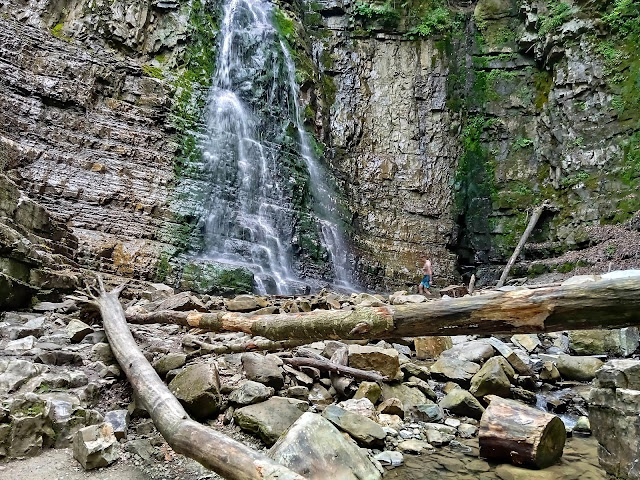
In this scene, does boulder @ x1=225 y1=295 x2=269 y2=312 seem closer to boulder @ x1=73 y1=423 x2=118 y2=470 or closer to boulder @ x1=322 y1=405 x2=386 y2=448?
boulder @ x1=322 y1=405 x2=386 y2=448

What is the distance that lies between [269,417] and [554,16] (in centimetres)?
1873

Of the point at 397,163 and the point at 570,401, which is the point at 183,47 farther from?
the point at 570,401

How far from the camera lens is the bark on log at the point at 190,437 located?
5.61ft

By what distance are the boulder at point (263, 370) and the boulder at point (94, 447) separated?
4.07 feet

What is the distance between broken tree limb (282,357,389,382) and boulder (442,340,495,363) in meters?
1.43

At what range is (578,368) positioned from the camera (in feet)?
15.7

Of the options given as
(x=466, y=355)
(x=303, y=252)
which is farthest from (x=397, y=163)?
(x=466, y=355)

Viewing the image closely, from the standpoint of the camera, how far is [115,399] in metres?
3.28

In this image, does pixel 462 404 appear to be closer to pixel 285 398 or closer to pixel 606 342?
pixel 285 398

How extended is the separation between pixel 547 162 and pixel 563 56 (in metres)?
3.94

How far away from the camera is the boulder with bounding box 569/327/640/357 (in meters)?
5.24

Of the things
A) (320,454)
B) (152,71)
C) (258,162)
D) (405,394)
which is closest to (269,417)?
(320,454)

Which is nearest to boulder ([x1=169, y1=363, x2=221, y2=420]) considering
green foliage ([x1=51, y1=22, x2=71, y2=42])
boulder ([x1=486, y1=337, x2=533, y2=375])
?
boulder ([x1=486, y1=337, x2=533, y2=375])

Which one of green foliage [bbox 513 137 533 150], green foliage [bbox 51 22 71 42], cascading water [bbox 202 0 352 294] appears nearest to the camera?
cascading water [bbox 202 0 352 294]
